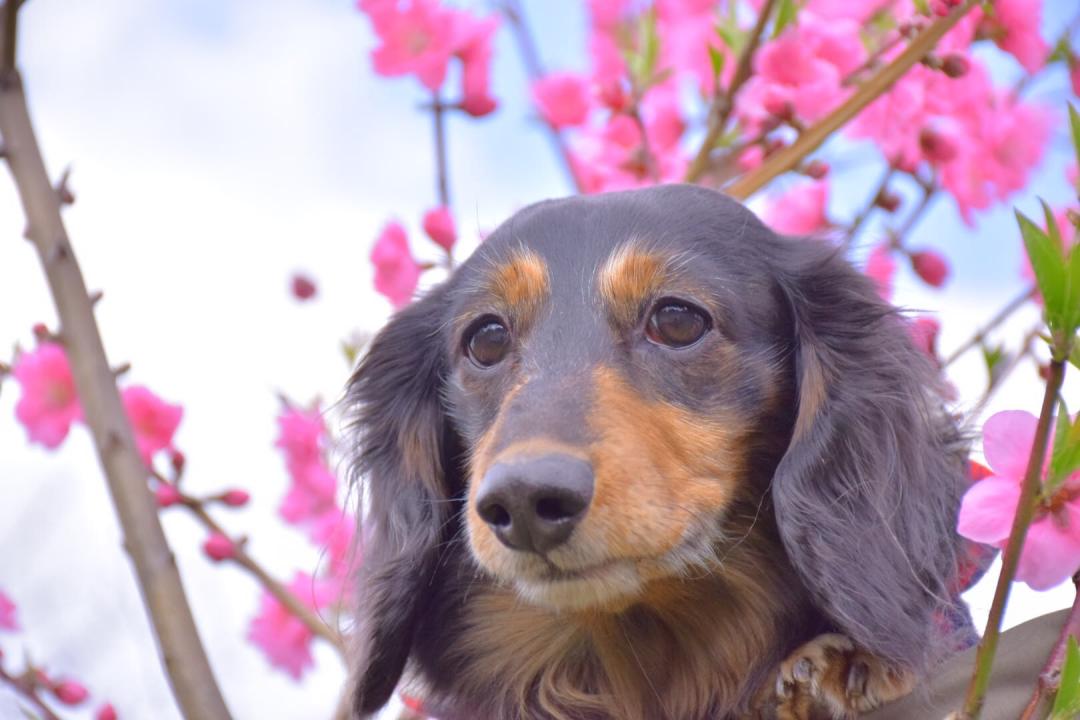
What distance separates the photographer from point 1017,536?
114 cm

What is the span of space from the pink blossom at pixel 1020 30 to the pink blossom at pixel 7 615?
2.29m

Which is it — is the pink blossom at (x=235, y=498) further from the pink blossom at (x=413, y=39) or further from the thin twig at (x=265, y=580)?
the pink blossom at (x=413, y=39)

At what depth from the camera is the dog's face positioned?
1697mm

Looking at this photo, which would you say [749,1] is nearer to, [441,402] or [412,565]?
[441,402]

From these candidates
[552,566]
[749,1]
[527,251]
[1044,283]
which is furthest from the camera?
[749,1]

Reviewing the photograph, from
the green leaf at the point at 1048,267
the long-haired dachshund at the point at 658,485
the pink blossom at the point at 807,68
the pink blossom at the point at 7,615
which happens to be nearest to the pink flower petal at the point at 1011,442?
the green leaf at the point at 1048,267

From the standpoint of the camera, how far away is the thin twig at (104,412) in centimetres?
205

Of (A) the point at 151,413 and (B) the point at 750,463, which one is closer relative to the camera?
(B) the point at 750,463

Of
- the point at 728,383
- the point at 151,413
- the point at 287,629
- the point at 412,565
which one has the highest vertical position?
the point at 728,383

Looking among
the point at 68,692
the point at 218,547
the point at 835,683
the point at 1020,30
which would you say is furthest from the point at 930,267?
the point at 68,692

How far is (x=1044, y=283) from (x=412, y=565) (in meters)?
1.42

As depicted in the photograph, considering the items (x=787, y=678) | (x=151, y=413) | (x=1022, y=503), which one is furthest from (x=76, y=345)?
(x=1022, y=503)

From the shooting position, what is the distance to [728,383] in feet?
6.64

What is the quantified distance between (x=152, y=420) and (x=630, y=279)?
1058 mm
